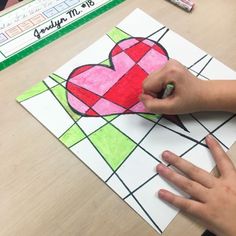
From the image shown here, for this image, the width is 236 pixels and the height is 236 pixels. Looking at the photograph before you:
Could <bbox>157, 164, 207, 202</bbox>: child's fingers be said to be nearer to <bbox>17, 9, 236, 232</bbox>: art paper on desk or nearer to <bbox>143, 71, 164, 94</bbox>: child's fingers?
<bbox>17, 9, 236, 232</bbox>: art paper on desk

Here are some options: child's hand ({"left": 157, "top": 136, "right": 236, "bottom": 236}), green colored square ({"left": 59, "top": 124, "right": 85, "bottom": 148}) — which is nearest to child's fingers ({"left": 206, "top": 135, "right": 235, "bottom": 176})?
child's hand ({"left": 157, "top": 136, "right": 236, "bottom": 236})

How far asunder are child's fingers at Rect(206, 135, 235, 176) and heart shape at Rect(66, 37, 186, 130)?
6cm

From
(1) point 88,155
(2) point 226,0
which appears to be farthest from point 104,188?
(2) point 226,0

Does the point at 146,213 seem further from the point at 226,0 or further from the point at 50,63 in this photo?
the point at 226,0

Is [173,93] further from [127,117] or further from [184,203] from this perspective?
[184,203]

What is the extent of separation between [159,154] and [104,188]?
11 cm

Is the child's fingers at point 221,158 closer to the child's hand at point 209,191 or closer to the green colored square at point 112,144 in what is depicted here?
the child's hand at point 209,191

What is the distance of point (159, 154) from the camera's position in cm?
58

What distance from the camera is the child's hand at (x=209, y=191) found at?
0.53m

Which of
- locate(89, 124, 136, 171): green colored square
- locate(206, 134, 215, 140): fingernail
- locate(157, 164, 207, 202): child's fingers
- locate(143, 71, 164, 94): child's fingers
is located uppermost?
A: locate(143, 71, 164, 94): child's fingers

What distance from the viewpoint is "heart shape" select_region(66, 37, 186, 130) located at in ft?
2.08

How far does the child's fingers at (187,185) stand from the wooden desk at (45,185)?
0.04 m

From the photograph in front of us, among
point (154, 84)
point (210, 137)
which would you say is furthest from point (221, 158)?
point (154, 84)

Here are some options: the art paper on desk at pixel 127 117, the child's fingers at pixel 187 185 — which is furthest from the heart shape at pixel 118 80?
the child's fingers at pixel 187 185
